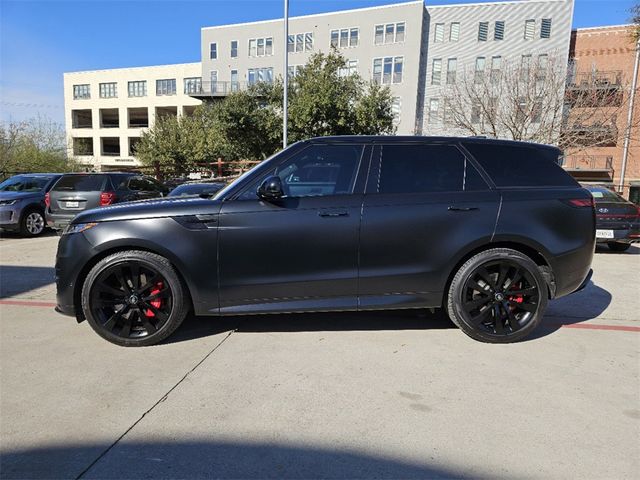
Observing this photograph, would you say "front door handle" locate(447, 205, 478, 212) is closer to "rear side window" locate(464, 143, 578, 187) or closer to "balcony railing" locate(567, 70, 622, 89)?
"rear side window" locate(464, 143, 578, 187)

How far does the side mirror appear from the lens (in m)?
3.48

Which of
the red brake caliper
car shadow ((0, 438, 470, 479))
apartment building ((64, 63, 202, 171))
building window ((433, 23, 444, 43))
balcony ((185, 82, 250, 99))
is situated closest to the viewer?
car shadow ((0, 438, 470, 479))

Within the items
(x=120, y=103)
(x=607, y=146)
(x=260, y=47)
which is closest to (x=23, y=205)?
(x=607, y=146)

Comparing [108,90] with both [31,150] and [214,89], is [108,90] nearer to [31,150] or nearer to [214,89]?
[214,89]

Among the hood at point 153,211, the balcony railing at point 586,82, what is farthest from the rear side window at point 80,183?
the balcony railing at point 586,82

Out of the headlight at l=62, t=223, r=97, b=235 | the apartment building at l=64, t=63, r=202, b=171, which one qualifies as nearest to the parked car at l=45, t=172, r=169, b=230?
the headlight at l=62, t=223, r=97, b=235

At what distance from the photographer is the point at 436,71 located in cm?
4250

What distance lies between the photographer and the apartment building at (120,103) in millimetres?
60344

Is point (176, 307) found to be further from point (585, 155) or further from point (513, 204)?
point (585, 155)

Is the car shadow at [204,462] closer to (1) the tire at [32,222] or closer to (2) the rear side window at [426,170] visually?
(2) the rear side window at [426,170]

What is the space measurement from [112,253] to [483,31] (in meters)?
45.8

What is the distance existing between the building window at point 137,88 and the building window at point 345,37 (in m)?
33.0

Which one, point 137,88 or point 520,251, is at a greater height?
point 137,88

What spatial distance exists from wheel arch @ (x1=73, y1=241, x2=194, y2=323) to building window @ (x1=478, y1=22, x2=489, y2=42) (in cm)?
4533
